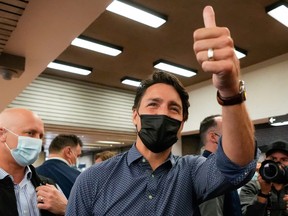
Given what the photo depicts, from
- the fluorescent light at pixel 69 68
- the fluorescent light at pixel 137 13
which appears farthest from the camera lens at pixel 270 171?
the fluorescent light at pixel 69 68

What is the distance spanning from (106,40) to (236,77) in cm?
463

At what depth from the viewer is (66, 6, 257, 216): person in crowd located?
37.7 inches

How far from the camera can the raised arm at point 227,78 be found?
0.90m

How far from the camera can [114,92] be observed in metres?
7.95

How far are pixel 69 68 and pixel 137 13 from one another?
2569mm

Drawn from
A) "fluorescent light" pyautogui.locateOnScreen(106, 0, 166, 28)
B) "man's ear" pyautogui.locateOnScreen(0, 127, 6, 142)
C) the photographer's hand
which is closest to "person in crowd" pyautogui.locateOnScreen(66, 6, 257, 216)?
"man's ear" pyautogui.locateOnScreen(0, 127, 6, 142)

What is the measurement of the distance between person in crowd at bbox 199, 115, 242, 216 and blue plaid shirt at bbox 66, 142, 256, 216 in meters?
0.72

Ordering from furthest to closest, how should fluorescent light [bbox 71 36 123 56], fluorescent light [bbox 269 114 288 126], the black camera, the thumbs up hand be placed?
1. fluorescent light [bbox 269 114 288 126]
2. fluorescent light [bbox 71 36 123 56]
3. the black camera
4. the thumbs up hand

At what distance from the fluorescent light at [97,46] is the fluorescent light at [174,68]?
37.6 inches

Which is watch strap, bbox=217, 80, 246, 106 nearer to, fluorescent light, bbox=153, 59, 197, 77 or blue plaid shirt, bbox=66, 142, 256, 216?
blue plaid shirt, bbox=66, 142, 256, 216

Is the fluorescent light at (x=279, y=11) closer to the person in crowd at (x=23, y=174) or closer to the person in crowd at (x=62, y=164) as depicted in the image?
the person in crowd at (x=62, y=164)

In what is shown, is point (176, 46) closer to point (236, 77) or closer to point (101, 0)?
point (101, 0)

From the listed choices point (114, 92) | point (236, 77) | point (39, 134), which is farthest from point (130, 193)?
point (114, 92)

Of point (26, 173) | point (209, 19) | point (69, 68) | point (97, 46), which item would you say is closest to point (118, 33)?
point (97, 46)
